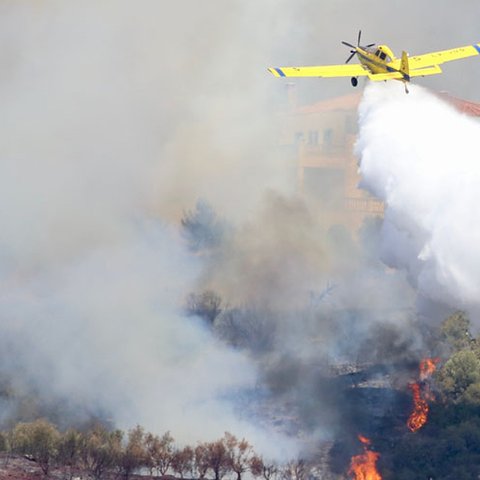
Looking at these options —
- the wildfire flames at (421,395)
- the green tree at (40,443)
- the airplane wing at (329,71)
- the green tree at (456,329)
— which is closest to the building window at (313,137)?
the airplane wing at (329,71)

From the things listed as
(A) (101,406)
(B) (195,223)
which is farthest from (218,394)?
(B) (195,223)

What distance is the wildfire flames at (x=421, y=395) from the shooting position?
209 feet

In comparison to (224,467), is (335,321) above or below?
above

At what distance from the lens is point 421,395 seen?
65000 mm

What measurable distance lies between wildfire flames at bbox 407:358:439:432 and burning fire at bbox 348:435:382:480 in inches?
99.4

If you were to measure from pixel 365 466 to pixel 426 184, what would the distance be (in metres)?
12.1

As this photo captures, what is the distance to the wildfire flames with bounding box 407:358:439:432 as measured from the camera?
63641 mm

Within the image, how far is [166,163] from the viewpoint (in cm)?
8681

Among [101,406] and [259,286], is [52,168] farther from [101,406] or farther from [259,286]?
[101,406]

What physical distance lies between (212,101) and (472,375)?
33195 millimetres

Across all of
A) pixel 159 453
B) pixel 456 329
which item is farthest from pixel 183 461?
pixel 456 329

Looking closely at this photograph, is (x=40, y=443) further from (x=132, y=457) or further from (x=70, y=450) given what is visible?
(x=132, y=457)

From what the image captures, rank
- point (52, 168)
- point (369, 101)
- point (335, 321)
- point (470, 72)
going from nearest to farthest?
point (369, 101) → point (335, 321) → point (52, 168) → point (470, 72)

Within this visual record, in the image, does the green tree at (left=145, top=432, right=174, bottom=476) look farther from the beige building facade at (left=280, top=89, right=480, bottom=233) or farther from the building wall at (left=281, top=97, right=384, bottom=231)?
the building wall at (left=281, top=97, right=384, bottom=231)
